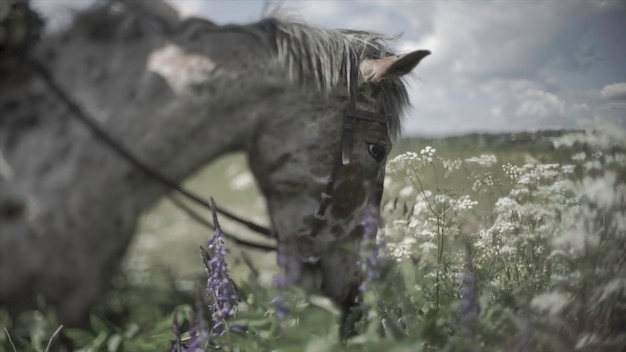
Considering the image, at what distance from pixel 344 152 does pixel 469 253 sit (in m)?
0.82

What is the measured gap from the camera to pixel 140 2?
2258mm

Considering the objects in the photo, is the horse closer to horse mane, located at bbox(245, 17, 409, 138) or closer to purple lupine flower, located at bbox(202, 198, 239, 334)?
horse mane, located at bbox(245, 17, 409, 138)

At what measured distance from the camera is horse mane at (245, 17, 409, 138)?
2348 millimetres

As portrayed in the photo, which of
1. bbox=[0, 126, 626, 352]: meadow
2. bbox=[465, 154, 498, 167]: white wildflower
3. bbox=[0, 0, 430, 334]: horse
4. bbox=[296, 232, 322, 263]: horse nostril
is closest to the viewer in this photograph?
bbox=[0, 126, 626, 352]: meadow

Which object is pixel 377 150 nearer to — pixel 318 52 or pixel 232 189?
pixel 318 52

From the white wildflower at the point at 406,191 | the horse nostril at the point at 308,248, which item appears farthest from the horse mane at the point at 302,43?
the horse nostril at the point at 308,248

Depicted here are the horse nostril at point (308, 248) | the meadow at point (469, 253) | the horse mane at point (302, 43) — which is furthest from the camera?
the horse nostril at point (308, 248)

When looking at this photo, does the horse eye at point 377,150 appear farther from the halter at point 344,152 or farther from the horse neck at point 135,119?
the horse neck at point 135,119

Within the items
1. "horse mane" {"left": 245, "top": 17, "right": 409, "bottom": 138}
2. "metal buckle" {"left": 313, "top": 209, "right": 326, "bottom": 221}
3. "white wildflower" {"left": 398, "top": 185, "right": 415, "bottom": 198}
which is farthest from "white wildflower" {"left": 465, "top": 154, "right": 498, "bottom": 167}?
"metal buckle" {"left": 313, "top": 209, "right": 326, "bottom": 221}

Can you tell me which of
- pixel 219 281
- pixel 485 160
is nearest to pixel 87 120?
pixel 219 281

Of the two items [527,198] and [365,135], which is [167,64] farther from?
[527,198]

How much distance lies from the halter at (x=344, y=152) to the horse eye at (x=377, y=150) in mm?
122

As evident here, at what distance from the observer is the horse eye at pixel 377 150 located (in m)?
2.51

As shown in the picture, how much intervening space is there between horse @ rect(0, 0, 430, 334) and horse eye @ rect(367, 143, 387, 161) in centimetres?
1
